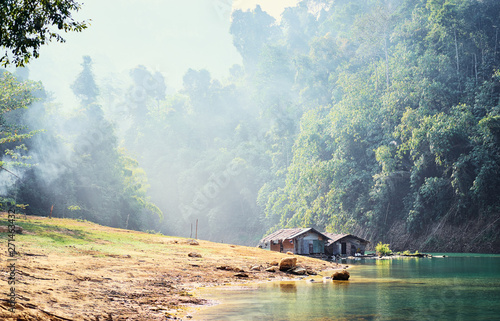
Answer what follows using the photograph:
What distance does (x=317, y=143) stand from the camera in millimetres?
72000

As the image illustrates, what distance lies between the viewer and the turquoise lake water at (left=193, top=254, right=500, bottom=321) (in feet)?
39.7

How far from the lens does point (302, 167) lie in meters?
73.7

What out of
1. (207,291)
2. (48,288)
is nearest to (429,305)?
(207,291)

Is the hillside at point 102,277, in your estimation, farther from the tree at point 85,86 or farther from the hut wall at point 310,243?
the tree at point 85,86

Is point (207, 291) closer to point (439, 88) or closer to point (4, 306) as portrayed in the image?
point (4, 306)

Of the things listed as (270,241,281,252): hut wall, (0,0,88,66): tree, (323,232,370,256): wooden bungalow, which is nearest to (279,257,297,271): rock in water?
(0,0,88,66): tree

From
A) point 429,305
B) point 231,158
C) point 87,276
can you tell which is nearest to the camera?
point 429,305

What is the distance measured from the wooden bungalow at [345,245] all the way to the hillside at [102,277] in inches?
900

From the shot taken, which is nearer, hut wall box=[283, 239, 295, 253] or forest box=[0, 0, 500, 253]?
hut wall box=[283, 239, 295, 253]

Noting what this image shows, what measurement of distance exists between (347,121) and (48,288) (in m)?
61.1

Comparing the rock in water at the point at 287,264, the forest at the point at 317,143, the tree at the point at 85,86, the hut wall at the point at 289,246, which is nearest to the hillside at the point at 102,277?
the rock in water at the point at 287,264

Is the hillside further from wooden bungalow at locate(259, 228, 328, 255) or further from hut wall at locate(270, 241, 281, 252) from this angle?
hut wall at locate(270, 241, 281, 252)

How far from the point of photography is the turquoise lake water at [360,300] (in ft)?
39.7

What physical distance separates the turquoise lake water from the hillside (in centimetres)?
161
